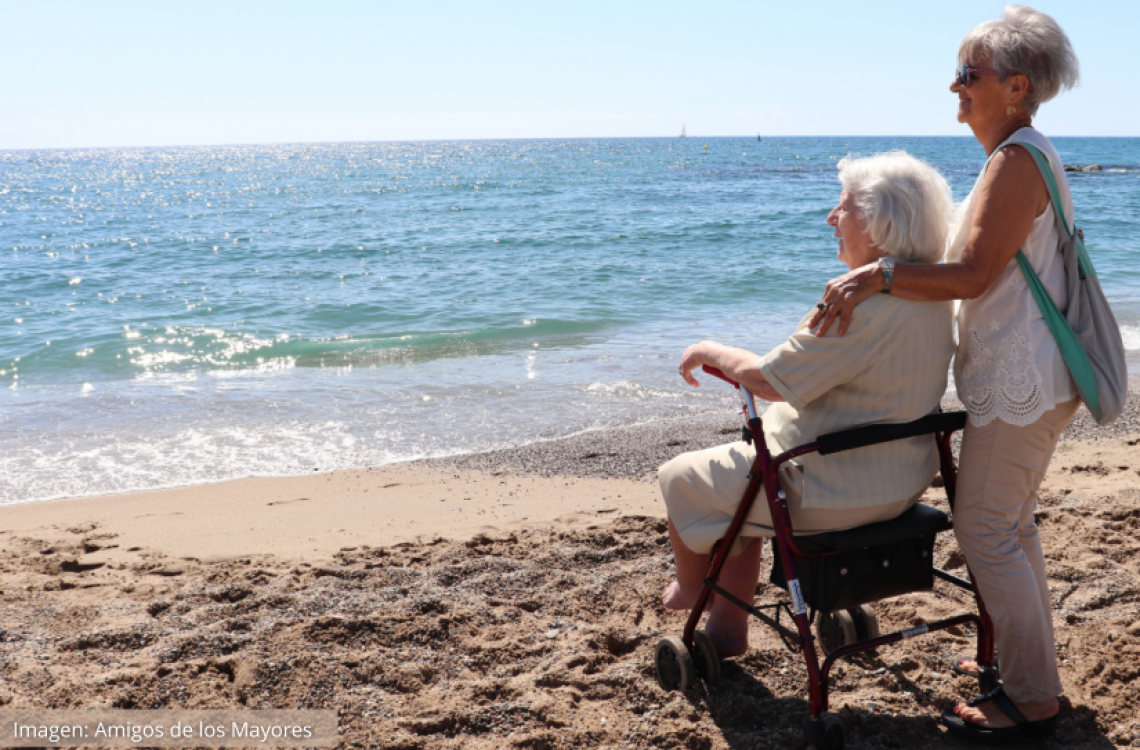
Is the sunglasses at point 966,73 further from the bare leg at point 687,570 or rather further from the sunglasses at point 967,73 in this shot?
the bare leg at point 687,570

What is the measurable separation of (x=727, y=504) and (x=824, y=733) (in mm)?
672

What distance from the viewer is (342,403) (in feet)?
24.5

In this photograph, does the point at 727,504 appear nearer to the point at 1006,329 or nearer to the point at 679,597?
the point at 679,597

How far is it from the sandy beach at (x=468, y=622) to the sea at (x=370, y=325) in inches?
59.5

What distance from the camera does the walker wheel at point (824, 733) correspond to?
2.29 meters

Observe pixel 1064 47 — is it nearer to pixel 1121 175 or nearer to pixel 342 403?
pixel 342 403

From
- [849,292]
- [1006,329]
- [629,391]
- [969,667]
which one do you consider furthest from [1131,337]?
[849,292]

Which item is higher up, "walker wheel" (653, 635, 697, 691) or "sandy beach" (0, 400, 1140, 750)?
"walker wheel" (653, 635, 697, 691)

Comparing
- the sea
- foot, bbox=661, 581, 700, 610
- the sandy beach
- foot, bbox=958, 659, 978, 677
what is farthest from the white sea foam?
foot, bbox=661, 581, 700, 610

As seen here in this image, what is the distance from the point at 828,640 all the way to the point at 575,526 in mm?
1560

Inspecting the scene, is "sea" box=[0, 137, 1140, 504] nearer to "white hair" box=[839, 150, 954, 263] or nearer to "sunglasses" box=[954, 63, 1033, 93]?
"white hair" box=[839, 150, 954, 263]

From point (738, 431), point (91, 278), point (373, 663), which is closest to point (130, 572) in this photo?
point (373, 663)

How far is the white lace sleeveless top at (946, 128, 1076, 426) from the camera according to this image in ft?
7.20

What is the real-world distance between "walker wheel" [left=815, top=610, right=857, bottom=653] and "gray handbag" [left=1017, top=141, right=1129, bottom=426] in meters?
1.12
